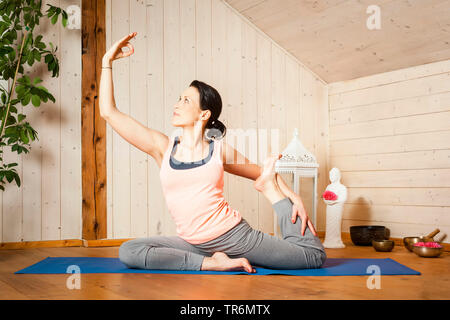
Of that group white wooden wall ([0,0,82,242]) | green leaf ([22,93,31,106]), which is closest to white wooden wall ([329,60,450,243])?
white wooden wall ([0,0,82,242])

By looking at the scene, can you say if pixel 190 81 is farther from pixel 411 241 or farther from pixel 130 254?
pixel 411 241

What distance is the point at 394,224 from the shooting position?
3.28m

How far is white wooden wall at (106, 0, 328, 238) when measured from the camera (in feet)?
10.4

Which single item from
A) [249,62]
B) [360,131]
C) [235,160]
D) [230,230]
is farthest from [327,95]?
[230,230]

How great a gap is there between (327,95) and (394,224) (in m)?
1.24

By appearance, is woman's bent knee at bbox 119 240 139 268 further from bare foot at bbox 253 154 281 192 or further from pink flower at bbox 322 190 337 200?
pink flower at bbox 322 190 337 200

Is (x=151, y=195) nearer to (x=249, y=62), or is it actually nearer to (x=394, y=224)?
(x=249, y=62)

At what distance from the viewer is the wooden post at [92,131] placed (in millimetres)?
3047

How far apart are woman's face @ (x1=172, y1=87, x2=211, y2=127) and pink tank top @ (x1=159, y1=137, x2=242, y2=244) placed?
21cm

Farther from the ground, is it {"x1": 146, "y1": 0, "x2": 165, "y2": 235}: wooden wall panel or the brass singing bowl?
{"x1": 146, "y1": 0, "x2": 165, "y2": 235}: wooden wall panel

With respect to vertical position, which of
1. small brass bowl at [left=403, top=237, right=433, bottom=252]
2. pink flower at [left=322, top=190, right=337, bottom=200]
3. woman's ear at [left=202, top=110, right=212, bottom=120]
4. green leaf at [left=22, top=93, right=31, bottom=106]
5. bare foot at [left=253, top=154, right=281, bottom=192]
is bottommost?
small brass bowl at [left=403, top=237, right=433, bottom=252]

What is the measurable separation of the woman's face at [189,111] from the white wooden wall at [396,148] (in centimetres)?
175

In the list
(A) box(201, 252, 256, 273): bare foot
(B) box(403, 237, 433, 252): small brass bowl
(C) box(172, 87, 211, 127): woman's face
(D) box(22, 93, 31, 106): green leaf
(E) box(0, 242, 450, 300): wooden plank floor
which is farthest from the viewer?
(B) box(403, 237, 433, 252): small brass bowl

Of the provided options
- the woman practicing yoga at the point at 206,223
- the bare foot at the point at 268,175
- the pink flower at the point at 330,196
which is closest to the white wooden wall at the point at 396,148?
the pink flower at the point at 330,196
